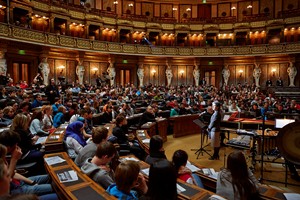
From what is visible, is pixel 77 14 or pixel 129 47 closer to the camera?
pixel 77 14

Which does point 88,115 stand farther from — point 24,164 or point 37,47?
point 37,47

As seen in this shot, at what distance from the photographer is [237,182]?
2676mm

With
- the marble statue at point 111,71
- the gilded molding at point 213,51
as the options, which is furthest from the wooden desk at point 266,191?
the gilded molding at point 213,51

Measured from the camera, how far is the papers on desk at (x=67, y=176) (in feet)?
9.81

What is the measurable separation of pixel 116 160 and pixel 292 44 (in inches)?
925

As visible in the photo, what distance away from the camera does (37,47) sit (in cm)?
1762

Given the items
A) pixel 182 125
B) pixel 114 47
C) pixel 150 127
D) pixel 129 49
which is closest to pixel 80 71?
pixel 114 47

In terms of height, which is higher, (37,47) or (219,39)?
(219,39)

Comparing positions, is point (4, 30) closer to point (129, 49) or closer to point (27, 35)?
point (27, 35)

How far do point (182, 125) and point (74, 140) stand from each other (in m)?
6.65

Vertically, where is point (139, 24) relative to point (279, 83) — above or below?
above

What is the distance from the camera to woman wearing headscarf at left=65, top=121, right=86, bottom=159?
453 cm

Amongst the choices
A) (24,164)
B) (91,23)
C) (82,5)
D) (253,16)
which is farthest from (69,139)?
(253,16)

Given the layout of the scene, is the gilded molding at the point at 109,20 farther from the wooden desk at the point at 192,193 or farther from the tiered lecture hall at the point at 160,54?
the wooden desk at the point at 192,193
